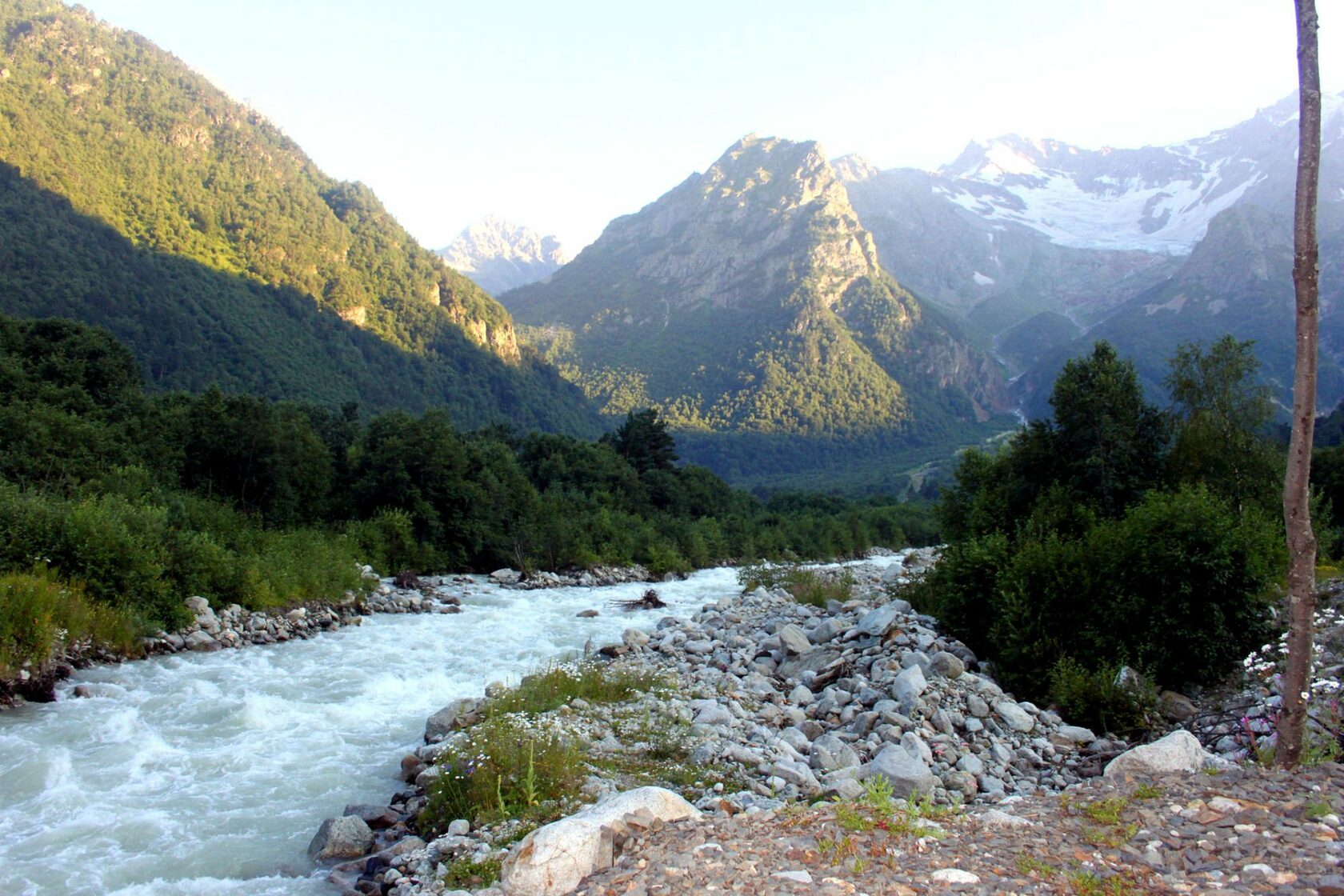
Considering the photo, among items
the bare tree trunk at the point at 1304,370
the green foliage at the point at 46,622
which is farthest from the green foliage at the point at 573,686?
the bare tree trunk at the point at 1304,370

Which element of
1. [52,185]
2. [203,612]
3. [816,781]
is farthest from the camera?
[52,185]

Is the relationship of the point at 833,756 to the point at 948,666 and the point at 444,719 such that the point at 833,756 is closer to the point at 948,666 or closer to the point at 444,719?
the point at 948,666

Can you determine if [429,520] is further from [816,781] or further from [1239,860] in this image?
[1239,860]

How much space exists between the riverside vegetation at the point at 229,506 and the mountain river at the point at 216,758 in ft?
6.42

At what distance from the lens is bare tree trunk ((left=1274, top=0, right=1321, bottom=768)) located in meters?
5.70

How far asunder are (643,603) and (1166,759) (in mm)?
20456

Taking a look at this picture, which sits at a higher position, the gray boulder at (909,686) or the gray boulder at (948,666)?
the gray boulder at (909,686)

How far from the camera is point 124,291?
85000mm

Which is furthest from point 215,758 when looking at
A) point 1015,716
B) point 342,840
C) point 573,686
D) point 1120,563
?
point 1120,563

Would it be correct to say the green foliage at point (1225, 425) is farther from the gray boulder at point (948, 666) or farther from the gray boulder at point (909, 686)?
the gray boulder at point (909, 686)

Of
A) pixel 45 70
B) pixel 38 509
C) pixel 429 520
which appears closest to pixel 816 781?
pixel 38 509

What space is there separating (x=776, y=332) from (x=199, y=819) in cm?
18526

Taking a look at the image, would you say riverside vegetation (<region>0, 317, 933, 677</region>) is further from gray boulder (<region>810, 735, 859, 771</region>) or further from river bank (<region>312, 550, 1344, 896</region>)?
gray boulder (<region>810, 735, 859, 771</region>)

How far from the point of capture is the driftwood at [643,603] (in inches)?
1014
